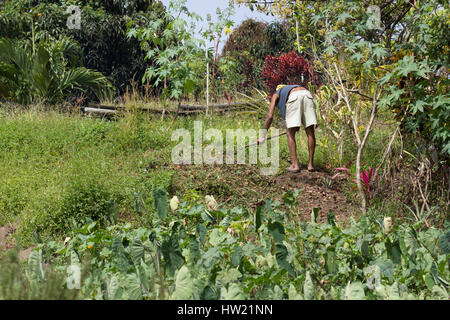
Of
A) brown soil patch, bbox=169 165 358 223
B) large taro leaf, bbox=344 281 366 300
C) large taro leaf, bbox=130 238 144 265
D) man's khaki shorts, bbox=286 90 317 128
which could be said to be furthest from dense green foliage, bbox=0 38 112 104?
large taro leaf, bbox=344 281 366 300

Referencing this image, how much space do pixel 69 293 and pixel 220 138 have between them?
217 inches

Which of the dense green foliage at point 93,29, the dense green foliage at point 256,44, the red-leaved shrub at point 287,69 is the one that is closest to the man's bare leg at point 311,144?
the red-leaved shrub at point 287,69

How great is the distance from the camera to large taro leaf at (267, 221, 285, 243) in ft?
7.42

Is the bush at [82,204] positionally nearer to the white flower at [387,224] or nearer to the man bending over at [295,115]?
the man bending over at [295,115]

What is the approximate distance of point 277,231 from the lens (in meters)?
2.27

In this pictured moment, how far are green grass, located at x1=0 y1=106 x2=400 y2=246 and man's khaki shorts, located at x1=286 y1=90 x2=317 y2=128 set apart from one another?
51 centimetres

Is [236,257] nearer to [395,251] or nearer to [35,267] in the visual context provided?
[395,251]

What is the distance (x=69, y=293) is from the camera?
1.76m

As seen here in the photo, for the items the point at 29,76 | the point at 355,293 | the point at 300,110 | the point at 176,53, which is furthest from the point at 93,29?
the point at 355,293

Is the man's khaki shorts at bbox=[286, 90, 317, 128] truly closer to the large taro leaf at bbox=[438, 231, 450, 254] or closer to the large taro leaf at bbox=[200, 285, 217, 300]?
the large taro leaf at bbox=[438, 231, 450, 254]

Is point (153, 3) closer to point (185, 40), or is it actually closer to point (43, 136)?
point (185, 40)

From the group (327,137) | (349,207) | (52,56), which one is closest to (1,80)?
(52,56)

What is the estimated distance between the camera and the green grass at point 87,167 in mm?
4945

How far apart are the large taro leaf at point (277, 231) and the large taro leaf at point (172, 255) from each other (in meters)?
0.43
